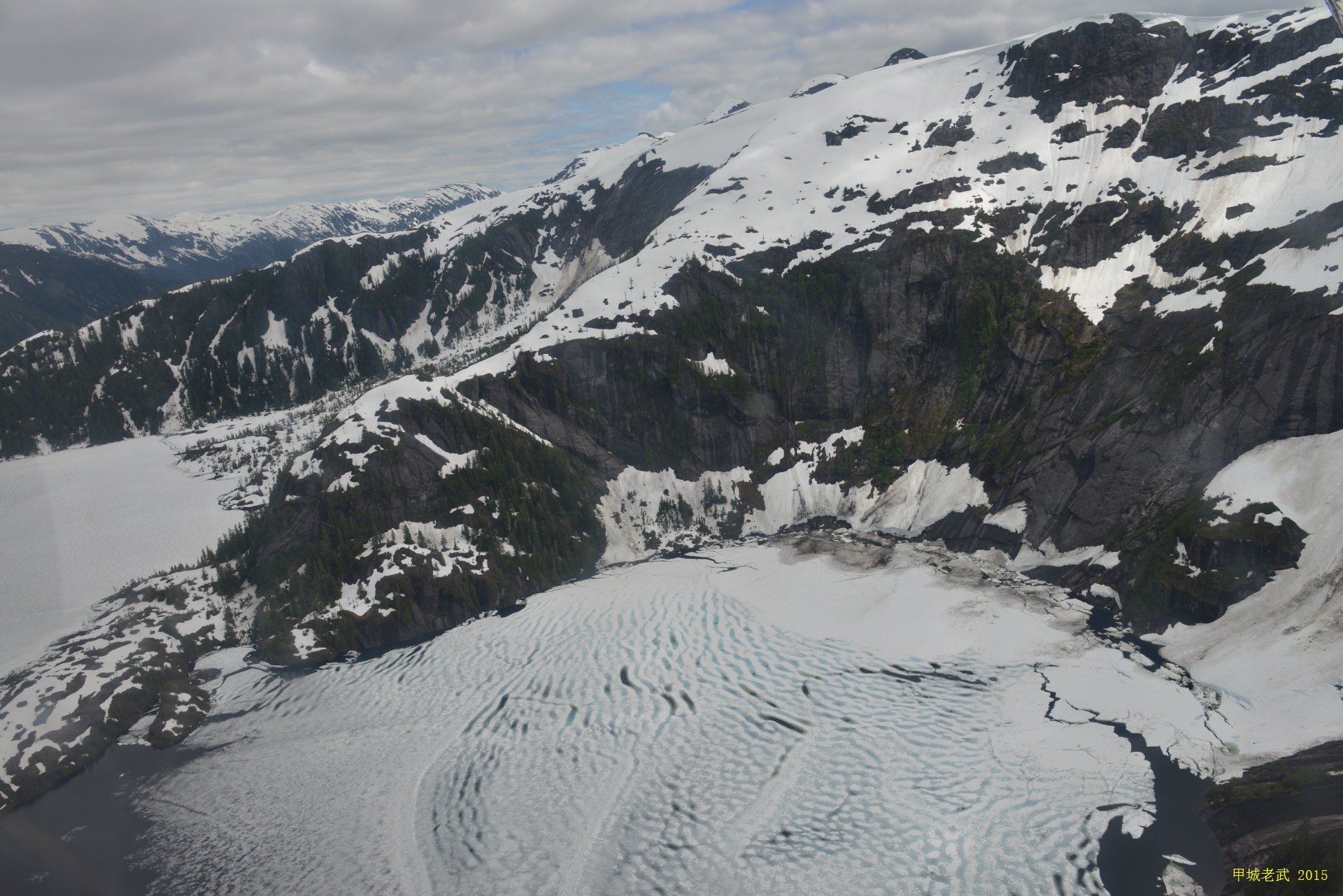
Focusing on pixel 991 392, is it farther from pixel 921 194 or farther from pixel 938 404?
pixel 921 194

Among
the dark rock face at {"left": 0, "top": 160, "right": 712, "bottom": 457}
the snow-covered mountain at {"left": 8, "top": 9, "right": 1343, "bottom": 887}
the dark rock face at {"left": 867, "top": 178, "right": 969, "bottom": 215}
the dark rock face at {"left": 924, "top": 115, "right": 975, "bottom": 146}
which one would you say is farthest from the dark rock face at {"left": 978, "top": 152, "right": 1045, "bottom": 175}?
the dark rock face at {"left": 0, "top": 160, "right": 712, "bottom": 457}

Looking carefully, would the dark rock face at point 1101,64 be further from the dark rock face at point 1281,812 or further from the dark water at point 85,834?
the dark water at point 85,834

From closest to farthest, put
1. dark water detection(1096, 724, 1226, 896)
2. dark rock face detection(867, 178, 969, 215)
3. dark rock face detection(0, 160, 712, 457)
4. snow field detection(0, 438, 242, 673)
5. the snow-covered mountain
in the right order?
dark water detection(1096, 724, 1226, 896), the snow-covered mountain, snow field detection(0, 438, 242, 673), dark rock face detection(867, 178, 969, 215), dark rock face detection(0, 160, 712, 457)

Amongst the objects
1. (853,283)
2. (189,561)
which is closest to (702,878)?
(189,561)

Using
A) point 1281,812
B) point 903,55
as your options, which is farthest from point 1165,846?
point 903,55

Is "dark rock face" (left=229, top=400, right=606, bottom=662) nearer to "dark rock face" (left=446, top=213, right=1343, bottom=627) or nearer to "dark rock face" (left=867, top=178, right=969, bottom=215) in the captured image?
"dark rock face" (left=446, top=213, right=1343, bottom=627)

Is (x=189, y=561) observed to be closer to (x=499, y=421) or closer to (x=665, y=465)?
(x=499, y=421)

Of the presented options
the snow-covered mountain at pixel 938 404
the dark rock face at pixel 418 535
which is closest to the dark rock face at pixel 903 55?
the snow-covered mountain at pixel 938 404

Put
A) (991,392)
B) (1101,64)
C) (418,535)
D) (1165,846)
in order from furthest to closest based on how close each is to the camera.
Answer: (1101,64), (991,392), (418,535), (1165,846)

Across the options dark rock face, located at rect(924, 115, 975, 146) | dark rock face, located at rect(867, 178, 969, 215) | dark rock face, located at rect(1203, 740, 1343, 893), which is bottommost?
dark rock face, located at rect(1203, 740, 1343, 893)
